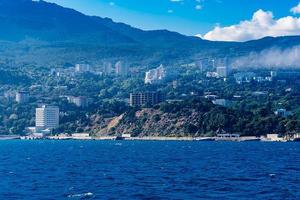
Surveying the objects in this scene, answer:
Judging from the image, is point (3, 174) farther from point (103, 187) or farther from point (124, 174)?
point (103, 187)

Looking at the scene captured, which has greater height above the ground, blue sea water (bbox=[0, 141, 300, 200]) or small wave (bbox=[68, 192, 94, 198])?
blue sea water (bbox=[0, 141, 300, 200])

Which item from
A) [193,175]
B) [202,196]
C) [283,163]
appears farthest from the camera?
[283,163]

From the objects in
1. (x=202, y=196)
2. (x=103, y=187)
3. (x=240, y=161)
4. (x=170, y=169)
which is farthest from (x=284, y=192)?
(x=240, y=161)

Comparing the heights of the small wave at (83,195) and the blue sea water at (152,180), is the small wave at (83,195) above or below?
below

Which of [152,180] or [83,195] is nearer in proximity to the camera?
[83,195]

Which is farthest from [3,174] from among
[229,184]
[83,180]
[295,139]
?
[295,139]

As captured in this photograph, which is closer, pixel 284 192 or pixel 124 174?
pixel 284 192

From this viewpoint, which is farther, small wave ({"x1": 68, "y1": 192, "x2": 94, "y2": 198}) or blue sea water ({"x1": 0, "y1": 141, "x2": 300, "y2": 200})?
blue sea water ({"x1": 0, "y1": 141, "x2": 300, "y2": 200})

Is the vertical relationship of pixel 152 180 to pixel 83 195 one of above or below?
above

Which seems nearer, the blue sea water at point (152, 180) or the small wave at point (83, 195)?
the small wave at point (83, 195)

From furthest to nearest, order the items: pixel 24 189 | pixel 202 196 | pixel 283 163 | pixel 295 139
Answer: pixel 295 139, pixel 283 163, pixel 24 189, pixel 202 196
